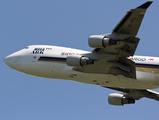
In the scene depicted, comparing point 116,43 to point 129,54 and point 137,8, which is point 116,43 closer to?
point 129,54

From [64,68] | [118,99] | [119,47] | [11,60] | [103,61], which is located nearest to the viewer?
[119,47]

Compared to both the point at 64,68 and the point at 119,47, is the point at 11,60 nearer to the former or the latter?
the point at 64,68

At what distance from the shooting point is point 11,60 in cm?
3744

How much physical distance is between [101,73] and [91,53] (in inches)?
91.2

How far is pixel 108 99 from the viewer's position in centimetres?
3953

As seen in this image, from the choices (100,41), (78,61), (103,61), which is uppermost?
(100,41)

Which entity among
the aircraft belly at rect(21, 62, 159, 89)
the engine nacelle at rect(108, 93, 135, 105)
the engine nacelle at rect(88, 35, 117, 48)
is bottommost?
the engine nacelle at rect(108, 93, 135, 105)

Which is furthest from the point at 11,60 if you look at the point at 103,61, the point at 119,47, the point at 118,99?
the point at 119,47

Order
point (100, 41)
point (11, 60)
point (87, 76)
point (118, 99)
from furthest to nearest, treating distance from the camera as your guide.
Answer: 1. point (118, 99)
2. point (11, 60)
3. point (87, 76)
4. point (100, 41)

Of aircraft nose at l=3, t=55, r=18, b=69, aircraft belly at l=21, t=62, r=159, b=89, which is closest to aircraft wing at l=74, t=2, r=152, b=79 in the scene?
aircraft belly at l=21, t=62, r=159, b=89

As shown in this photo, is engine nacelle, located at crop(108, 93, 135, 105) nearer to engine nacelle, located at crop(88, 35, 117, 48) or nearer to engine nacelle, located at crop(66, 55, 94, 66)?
engine nacelle, located at crop(66, 55, 94, 66)

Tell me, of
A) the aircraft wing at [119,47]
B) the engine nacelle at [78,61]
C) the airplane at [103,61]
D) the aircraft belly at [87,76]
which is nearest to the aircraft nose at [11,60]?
the airplane at [103,61]

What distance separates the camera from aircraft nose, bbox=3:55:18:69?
37062 millimetres

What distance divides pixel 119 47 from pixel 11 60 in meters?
13.6
